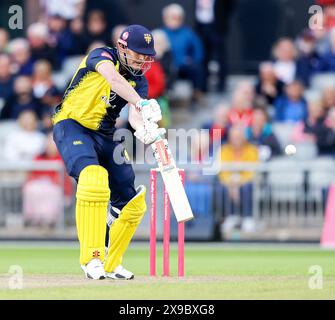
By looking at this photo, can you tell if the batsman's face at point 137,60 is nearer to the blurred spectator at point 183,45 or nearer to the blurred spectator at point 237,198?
the blurred spectator at point 237,198

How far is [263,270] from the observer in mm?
12562

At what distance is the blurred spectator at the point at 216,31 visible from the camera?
20078 millimetres

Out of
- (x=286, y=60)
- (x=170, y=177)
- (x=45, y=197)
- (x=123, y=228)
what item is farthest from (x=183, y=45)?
(x=170, y=177)

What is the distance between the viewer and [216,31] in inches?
790

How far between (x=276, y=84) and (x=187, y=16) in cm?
291

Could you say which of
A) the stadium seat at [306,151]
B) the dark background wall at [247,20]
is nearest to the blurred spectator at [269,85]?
the stadium seat at [306,151]

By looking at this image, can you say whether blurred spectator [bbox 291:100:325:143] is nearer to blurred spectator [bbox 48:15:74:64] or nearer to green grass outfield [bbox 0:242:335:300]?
green grass outfield [bbox 0:242:335:300]

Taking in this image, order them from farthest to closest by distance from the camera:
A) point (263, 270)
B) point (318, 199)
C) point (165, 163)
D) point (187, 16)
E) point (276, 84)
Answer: point (187, 16) < point (276, 84) < point (318, 199) < point (263, 270) < point (165, 163)

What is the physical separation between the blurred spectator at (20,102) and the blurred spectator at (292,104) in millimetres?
3697

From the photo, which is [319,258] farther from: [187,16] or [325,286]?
[187,16]

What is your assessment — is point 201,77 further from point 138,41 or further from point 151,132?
point 151,132

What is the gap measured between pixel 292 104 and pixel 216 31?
1.90 metres

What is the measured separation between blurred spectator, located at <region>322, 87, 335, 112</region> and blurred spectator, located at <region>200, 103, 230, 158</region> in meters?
1.42

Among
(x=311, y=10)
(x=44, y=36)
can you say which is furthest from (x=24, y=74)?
(x=311, y=10)
